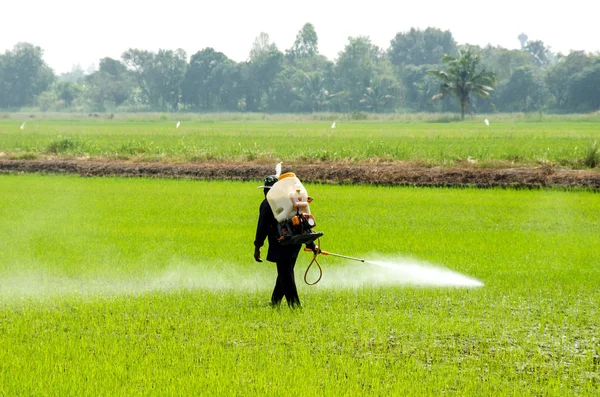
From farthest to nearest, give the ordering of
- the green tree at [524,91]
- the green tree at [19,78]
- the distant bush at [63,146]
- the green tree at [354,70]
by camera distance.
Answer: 1. the green tree at [19,78]
2. the green tree at [354,70]
3. the green tree at [524,91]
4. the distant bush at [63,146]

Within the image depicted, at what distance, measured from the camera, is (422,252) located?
1278 cm

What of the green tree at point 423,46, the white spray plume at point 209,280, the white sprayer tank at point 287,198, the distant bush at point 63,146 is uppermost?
the green tree at point 423,46

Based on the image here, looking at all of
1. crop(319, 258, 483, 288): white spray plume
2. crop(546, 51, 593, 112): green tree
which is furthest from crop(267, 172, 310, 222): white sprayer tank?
crop(546, 51, 593, 112): green tree

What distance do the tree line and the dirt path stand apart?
49.8 meters

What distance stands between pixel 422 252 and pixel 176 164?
53.6ft

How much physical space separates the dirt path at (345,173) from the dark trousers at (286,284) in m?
14.2

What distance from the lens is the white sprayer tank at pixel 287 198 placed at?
8.37 meters

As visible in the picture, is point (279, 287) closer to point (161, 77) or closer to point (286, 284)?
point (286, 284)

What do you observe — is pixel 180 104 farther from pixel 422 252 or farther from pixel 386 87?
pixel 422 252

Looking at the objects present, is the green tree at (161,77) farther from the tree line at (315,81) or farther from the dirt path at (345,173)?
the dirt path at (345,173)

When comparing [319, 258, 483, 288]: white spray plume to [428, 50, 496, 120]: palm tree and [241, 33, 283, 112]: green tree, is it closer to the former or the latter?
[428, 50, 496, 120]: palm tree

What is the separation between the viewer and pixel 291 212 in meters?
8.42

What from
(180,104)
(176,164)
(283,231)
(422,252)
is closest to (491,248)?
(422,252)

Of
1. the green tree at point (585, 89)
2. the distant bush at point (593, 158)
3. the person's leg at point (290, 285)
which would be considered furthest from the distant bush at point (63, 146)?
the green tree at point (585, 89)
